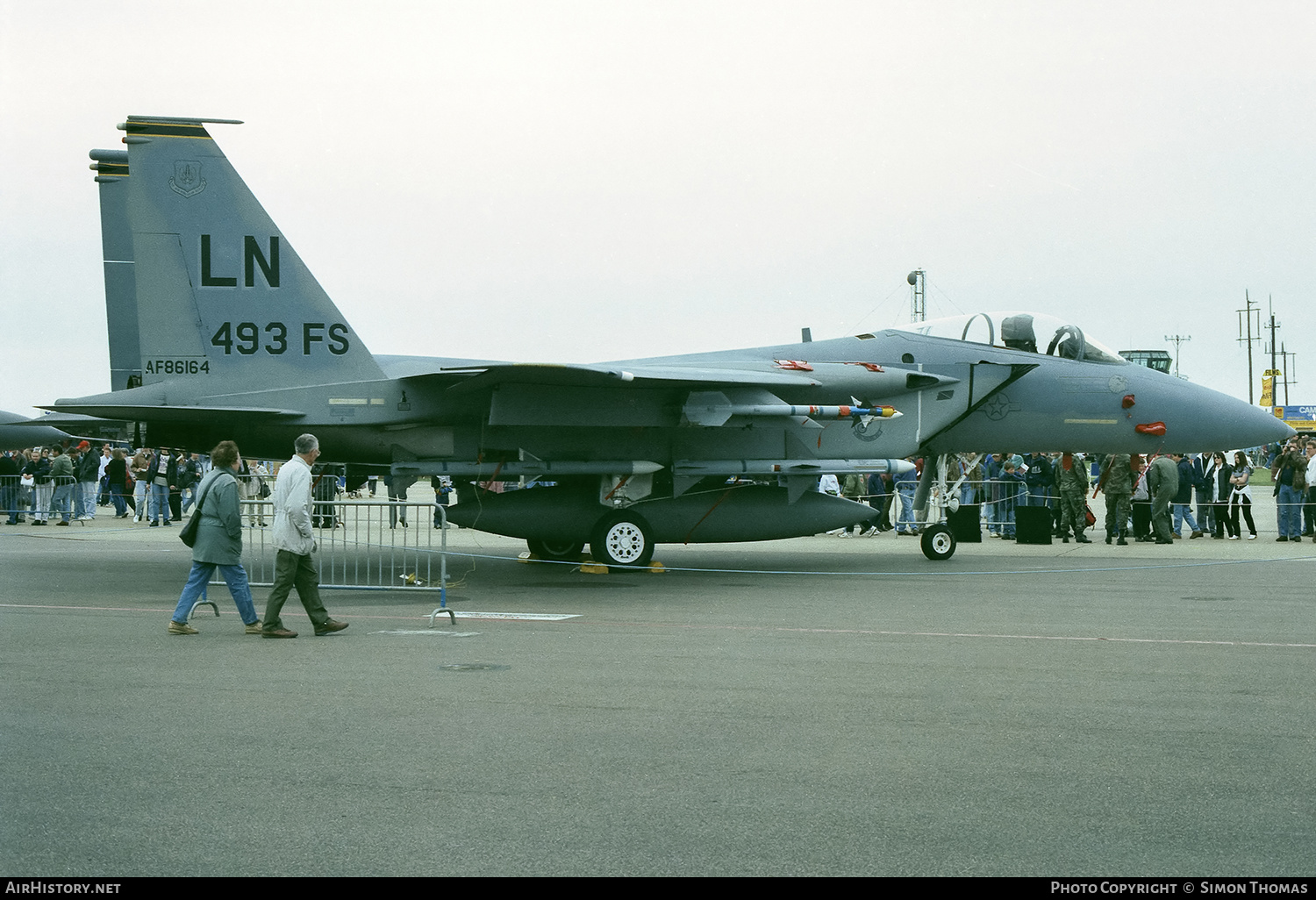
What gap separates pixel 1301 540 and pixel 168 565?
62.9 feet

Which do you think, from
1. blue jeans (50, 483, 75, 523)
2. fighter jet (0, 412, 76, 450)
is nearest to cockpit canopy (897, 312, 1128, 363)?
fighter jet (0, 412, 76, 450)

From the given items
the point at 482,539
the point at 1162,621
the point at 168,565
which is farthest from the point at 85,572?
the point at 1162,621

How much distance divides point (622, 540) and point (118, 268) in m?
8.46

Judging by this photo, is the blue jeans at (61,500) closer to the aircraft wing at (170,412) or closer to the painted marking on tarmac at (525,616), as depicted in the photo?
the aircraft wing at (170,412)

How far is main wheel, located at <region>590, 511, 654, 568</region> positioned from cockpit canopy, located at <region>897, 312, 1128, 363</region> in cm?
503

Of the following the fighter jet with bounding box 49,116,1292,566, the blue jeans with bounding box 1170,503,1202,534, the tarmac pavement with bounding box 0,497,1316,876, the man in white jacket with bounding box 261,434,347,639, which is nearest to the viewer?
the tarmac pavement with bounding box 0,497,1316,876

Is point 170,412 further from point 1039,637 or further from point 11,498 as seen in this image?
point 11,498

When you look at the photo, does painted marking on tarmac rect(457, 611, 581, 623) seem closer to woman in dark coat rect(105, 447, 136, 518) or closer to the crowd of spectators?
the crowd of spectators

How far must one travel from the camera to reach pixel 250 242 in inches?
565

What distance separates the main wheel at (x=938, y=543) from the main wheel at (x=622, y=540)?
4399mm

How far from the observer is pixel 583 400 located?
1470 cm

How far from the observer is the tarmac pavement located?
424cm

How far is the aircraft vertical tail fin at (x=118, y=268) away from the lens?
55.4ft

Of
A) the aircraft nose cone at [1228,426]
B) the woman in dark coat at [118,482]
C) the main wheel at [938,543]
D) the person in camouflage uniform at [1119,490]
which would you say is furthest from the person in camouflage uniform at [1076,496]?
the woman in dark coat at [118,482]
